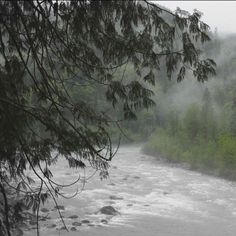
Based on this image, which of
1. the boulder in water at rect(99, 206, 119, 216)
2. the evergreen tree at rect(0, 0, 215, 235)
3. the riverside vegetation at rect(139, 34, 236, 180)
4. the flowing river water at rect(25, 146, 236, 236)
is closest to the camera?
the evergreen tree at rect(0, 0, 215, 235)

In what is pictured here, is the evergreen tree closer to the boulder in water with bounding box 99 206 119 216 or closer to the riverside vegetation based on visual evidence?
the boulder in water with bounding box 99 206 119 216

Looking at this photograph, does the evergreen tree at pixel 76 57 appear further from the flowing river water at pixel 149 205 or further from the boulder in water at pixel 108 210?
the boulder in water at pixel 108 210

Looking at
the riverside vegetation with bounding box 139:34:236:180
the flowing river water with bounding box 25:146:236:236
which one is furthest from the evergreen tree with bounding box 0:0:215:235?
the riverside vegetation with bounding box 139:34:236:180

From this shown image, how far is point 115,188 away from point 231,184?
480cm

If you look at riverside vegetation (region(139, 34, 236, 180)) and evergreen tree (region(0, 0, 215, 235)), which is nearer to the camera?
evergreen tree (region(0, 0, 215, 235))

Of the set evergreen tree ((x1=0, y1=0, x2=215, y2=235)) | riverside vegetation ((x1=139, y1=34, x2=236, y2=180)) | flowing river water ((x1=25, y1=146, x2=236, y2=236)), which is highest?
evergreen tree ((x1=0, y1=0, x2=215, y2=235))

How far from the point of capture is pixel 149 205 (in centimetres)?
1315

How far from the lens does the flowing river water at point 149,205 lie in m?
10.4

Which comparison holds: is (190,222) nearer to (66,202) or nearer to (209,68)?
(66,202)

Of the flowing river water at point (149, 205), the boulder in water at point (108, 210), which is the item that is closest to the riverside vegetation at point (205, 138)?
the flowing river water at point (149, 205)

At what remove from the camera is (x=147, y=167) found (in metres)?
21.2

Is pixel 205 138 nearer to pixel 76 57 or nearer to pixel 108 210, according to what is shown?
pixel 108 210

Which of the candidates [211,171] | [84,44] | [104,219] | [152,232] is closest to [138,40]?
[84,44]

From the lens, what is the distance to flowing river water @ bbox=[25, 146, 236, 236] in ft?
34.3
